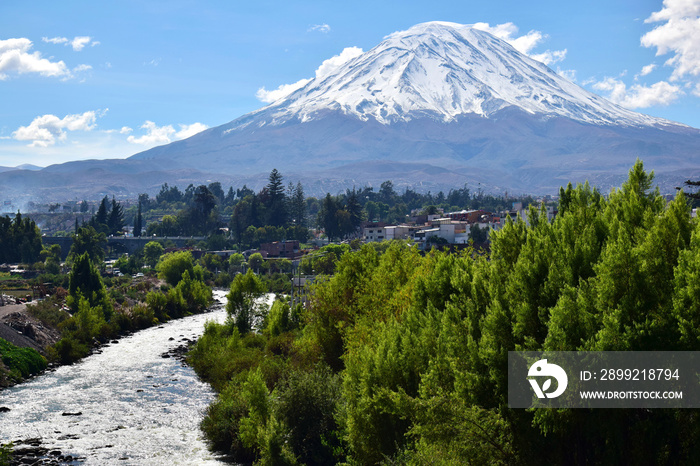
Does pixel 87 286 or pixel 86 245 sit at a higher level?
pixel 86 245

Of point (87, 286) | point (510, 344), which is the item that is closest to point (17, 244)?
point (87, 286)

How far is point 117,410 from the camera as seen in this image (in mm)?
40719

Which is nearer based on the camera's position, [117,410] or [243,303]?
[117,410]

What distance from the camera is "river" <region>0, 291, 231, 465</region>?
33.5 metres

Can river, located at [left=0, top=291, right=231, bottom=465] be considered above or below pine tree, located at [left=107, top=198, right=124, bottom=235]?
below

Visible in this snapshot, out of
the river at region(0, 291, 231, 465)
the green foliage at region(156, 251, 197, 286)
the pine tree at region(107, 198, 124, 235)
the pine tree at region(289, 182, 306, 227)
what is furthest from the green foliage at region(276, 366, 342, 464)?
the pine tree at region(289, 182, 306, 227)

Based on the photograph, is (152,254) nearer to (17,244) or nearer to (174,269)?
(17,244)

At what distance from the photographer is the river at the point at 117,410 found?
33.5 m

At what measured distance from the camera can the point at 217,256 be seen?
140750 mm

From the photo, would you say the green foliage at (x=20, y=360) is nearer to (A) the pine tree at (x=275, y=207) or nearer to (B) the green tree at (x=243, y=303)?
(B) the green tree at (x=243, y=303)

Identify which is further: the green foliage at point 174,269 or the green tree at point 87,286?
the green foliage at point 174,269

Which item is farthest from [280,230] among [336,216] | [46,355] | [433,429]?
[433,429]

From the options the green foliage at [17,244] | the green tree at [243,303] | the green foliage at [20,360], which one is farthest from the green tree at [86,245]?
the green foliage at [20,360]

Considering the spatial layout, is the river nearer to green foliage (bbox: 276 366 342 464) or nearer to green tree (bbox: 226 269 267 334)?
green foliage (bbox: 276 366 342 464)
